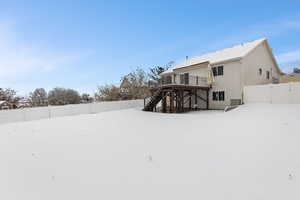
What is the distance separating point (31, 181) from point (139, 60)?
27.7 metres

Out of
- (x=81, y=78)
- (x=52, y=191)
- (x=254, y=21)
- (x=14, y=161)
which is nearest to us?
(x=52, y=191)

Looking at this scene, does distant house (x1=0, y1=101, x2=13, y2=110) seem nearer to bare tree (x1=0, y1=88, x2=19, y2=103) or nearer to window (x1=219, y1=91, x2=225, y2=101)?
bare tree (x1=0, y1=88, x2=19, y2=103)

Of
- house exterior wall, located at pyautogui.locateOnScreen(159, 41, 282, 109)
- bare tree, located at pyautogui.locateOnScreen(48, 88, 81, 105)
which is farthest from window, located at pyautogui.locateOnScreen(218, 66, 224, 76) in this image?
bare tree, located at pyautogui.locateOnScreen(48, 88, 81, 105)

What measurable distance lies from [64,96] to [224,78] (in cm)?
3191

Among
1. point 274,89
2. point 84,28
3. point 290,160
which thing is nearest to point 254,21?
point 274,89

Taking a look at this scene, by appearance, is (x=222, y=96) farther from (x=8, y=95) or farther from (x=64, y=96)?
(x=64, y=96)

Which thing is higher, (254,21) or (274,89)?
(254,21)

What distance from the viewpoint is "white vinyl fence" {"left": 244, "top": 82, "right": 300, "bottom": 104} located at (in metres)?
11.6

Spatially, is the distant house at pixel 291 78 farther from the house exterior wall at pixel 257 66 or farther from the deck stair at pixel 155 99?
the deck stair at pixel 155 99

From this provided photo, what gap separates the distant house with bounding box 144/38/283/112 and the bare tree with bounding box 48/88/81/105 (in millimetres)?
23625

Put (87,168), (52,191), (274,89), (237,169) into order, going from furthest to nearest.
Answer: (274,89)
(87,168)
(237,169)
(52,191)

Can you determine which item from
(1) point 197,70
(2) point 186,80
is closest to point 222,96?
(1) point 197,70

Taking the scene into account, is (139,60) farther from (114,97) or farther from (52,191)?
(52,191)

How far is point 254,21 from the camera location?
1712 cm
